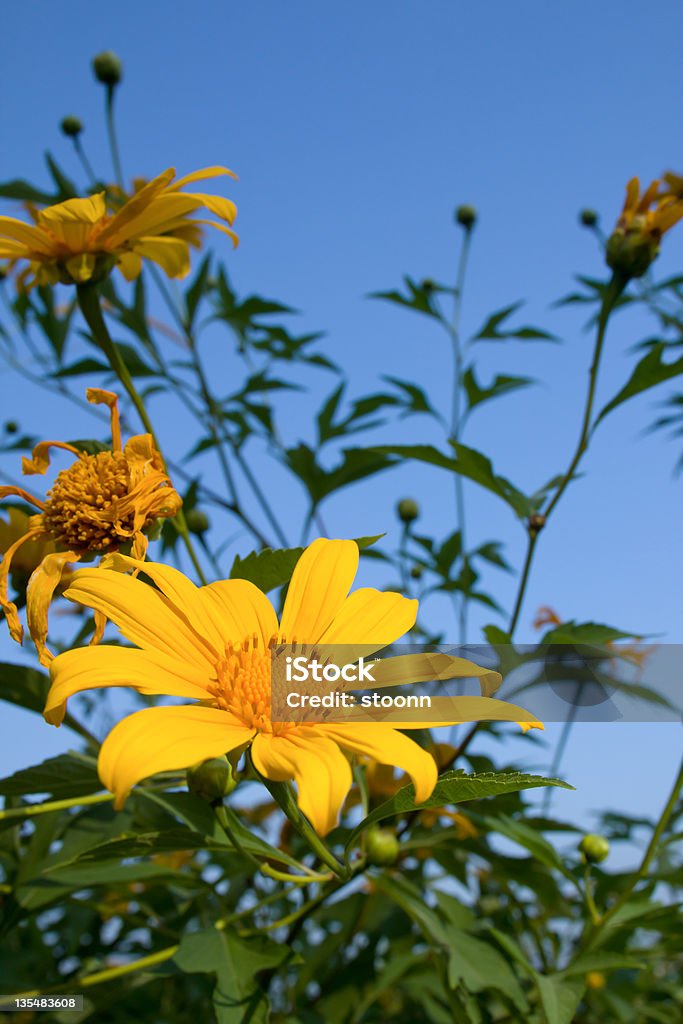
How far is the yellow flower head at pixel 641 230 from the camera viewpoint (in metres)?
1.53

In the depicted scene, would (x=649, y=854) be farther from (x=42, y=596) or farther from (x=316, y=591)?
(x=42, y=596)

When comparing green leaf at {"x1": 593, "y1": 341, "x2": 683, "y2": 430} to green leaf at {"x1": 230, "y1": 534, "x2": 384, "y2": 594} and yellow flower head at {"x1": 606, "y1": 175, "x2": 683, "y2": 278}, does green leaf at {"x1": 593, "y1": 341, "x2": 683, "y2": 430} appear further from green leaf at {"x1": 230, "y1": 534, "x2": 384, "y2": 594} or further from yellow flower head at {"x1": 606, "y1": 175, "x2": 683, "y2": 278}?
green leaf at {"x1": 230, "y1": 534, "x2": 384, "y2": 594}

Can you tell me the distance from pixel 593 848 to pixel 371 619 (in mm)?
701

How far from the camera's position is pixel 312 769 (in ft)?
2.02

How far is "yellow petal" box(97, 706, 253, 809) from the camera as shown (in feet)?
1.89

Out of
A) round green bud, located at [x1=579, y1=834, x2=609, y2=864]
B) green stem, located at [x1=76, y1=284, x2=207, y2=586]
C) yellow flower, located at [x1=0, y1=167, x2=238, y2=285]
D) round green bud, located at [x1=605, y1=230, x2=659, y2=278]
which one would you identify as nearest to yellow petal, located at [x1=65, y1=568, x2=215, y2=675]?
green stem, located at [x1=76, y1=284, x2=207, y2=586]

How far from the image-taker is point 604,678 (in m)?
1.37

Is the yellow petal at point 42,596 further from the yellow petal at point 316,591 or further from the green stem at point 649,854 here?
the green stem at point 649,854

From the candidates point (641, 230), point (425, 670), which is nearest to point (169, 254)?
point (641, 230)

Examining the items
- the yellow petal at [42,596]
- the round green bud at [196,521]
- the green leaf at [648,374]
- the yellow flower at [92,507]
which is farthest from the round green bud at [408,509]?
the yellow petal at [42,596]

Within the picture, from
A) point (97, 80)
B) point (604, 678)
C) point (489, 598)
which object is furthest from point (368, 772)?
point (97, 80)

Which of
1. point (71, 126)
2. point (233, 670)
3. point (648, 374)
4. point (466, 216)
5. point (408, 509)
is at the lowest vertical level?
point (233, 670)

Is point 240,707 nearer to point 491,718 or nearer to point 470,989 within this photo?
point 491,718

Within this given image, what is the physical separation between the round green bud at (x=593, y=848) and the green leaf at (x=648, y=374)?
65cm
